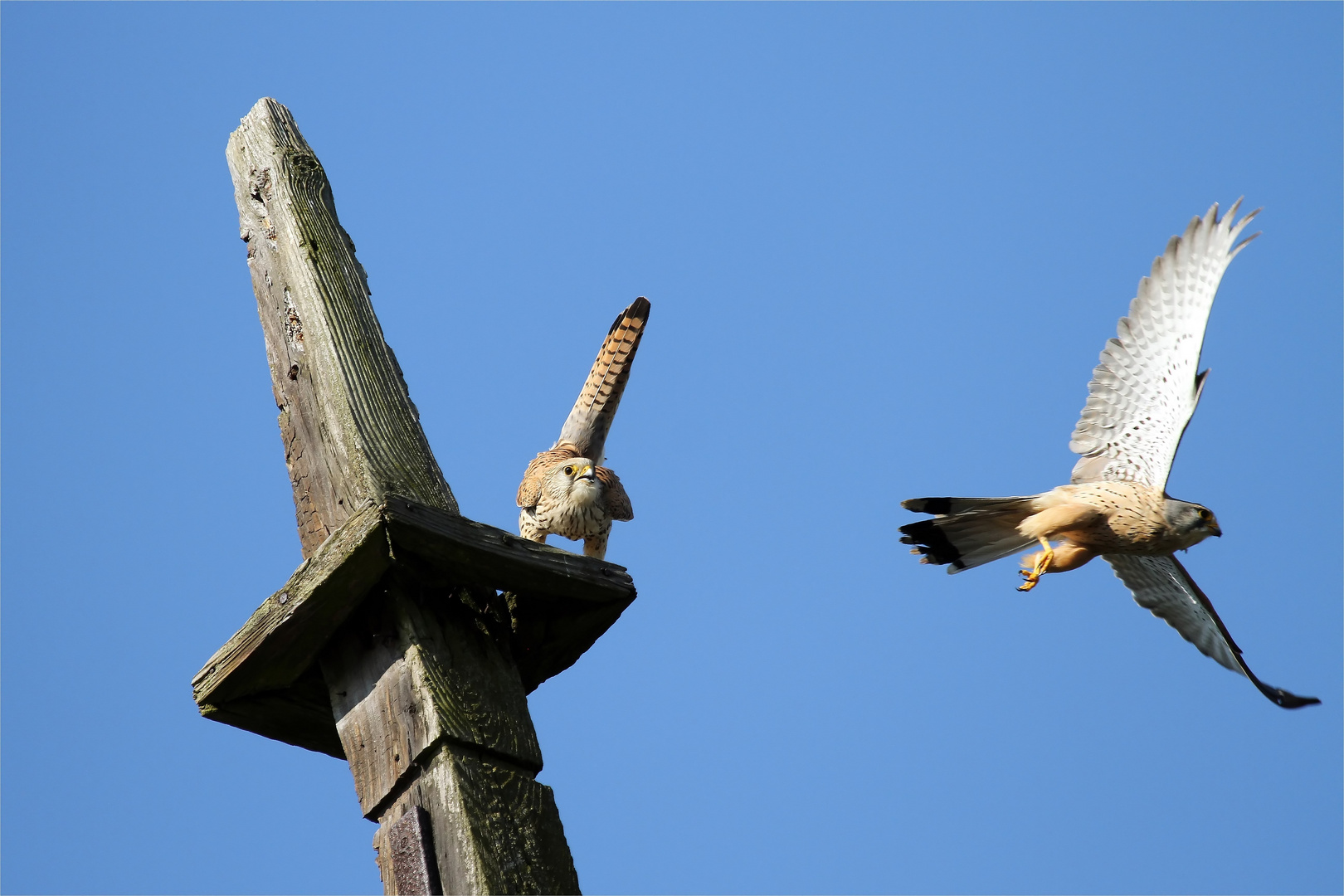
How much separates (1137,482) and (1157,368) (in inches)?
24.3

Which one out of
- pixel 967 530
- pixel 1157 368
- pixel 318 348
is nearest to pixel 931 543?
pixel 967 530

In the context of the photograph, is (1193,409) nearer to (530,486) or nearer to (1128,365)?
(1128,365)

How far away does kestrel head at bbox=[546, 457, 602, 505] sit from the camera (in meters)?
6.31

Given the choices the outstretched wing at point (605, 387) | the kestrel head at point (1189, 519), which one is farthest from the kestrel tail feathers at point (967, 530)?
the outstretched wing at point (605, 387)

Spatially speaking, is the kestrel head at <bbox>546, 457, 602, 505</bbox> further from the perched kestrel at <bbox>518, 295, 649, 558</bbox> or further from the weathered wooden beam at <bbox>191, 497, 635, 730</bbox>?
the weathered wooden beam at <bbox>191, 497, 635, 730</bbox>

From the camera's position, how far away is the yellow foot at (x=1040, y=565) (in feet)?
20.1

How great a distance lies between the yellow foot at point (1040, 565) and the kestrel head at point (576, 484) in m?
2.16

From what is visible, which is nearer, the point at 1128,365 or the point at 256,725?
the point at 256,725

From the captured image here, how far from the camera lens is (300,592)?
8.10 ft

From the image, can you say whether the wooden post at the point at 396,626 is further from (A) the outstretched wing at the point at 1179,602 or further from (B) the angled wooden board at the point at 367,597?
(A) the outstretched wing at the point at 1179,602

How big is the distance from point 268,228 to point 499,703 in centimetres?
139

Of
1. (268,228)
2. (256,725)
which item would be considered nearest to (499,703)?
(256,725)

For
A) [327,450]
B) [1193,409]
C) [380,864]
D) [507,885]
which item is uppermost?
[1193,409]

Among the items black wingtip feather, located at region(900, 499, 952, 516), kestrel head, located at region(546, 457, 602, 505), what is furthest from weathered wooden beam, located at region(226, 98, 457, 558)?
black wingtip feather, located at region(900, 499, 952, 516)
